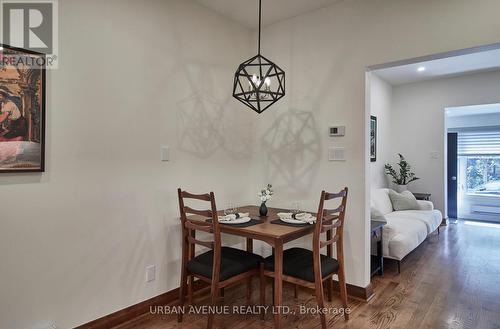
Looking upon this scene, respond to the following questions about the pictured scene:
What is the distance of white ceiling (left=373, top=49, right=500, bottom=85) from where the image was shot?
4376 millimetres

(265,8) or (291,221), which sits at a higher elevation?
(265,8)

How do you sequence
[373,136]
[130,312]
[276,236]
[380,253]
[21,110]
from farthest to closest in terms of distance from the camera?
[373,136] → [380,253] → [130,312] → [276,236] → [21,110]

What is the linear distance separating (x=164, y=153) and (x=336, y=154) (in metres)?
1.59

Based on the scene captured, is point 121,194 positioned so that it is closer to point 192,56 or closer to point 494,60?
point 192,56

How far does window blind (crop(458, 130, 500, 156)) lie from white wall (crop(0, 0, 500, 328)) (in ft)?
16.7

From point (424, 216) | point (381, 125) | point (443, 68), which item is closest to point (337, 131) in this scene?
point (424, 216)

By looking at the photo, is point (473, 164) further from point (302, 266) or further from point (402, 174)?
point (302, 266)

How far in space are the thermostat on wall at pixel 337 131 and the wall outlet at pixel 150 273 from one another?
2013 millimetres

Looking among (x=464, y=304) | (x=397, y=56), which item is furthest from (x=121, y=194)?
(x=464, y=304)

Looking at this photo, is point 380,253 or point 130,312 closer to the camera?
point 130,312

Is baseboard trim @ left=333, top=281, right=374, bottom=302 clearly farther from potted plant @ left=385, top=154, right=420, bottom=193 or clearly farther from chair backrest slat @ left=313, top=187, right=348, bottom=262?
potted plant @ left=385, top=154, right=420, bottom=193

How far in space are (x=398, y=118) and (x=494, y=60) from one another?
5.96 ft

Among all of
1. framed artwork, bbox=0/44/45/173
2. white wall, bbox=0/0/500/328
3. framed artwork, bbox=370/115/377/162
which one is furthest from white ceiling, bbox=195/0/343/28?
framed artwork, bbox=370/115/377/162

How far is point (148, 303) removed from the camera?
2492 mm
